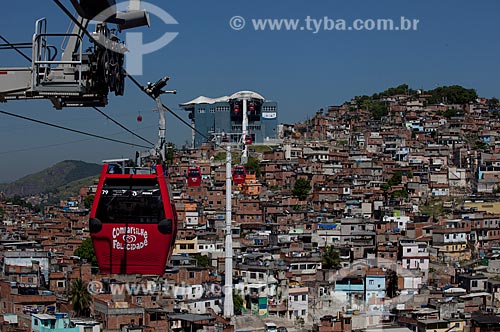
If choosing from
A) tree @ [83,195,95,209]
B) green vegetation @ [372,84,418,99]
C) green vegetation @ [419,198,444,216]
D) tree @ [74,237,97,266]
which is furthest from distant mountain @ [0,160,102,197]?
tree @ [74,237,97,266]

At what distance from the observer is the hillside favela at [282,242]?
2019 centimetres

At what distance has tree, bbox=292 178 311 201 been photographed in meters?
41.3

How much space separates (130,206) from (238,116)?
49588 mm

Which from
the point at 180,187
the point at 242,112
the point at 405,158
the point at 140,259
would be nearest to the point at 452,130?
the point at 405,158

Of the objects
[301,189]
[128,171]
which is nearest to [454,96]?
[301,189]

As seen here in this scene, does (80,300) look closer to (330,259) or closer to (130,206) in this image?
(330,259)

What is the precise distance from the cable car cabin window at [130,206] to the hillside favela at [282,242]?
1 cm

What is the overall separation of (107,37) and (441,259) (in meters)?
26.0

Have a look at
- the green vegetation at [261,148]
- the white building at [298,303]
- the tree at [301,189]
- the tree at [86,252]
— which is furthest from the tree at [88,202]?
the white building at [298,303]

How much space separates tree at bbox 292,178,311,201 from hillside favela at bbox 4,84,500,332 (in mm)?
79

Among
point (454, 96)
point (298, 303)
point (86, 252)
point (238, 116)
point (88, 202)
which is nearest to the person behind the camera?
point (298, 303)

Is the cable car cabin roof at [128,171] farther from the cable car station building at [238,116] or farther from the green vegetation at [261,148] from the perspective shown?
the cable car station building at [238,116]

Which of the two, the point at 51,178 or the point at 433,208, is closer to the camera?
the point at 433,208

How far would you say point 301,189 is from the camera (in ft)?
136
